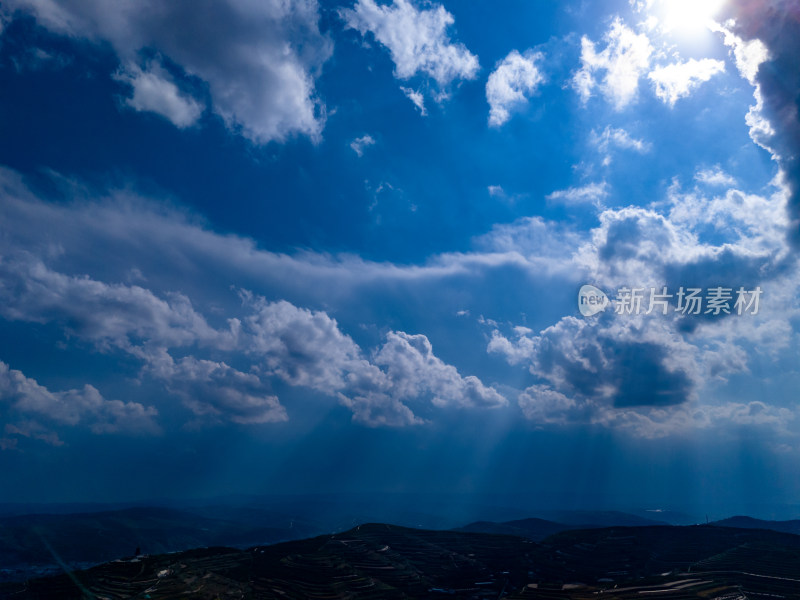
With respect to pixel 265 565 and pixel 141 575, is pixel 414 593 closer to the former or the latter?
pixel 265 565

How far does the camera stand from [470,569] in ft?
233

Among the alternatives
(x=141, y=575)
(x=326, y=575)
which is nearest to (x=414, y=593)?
(x=326, y=575)

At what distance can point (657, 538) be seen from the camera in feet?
295

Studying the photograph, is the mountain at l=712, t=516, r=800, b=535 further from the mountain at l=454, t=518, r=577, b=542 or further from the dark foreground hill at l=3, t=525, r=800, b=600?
the dark foreground hill at l=3, t=525, r=800, b=600

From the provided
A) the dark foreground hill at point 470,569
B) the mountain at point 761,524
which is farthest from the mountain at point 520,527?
the dark foreground hill at point 470,569

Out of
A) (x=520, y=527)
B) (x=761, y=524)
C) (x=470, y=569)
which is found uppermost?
(x=761, y=524)

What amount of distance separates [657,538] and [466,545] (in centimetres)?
3959

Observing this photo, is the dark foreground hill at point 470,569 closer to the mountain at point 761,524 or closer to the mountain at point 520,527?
the mountain at point 520,527

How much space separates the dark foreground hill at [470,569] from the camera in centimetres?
5288

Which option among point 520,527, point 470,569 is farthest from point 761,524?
point 470,569

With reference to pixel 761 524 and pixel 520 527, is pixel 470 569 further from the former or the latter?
pixel 761 524

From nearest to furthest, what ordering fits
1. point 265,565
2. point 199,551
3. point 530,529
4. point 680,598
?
point 680,598 → point 265,565 → point 199,551 → point 530,529

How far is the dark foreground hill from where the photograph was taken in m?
52.9

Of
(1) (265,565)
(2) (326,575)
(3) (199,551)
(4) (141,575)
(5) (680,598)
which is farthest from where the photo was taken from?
(3) (199,551)
